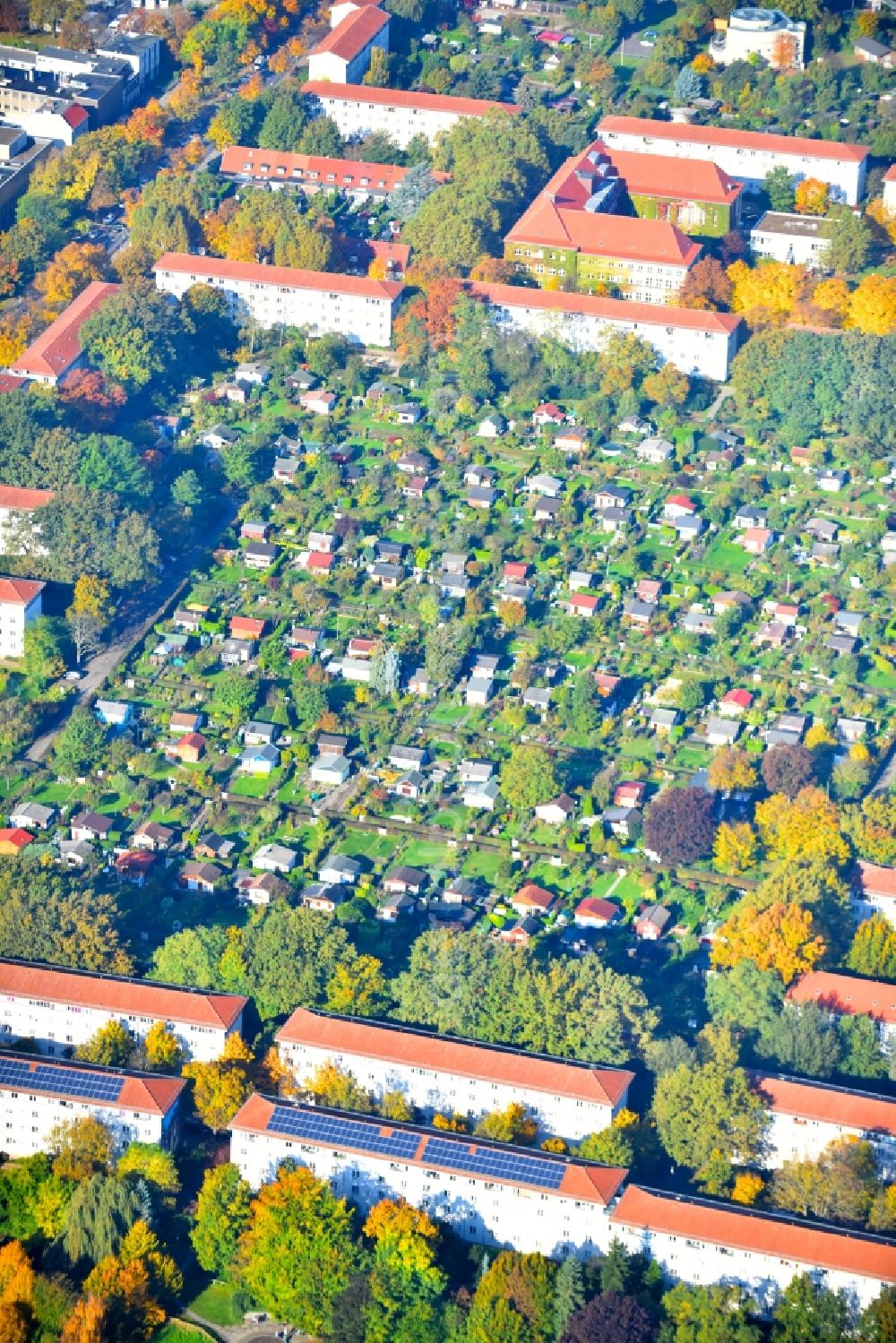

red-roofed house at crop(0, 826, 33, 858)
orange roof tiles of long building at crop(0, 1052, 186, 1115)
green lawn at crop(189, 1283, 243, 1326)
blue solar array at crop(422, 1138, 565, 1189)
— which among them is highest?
blue solar array at crop(422, 1138, 565, 1189)

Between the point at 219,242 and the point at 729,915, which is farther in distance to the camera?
the point at 219,242

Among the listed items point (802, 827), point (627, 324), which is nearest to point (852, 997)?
point (802, 827)

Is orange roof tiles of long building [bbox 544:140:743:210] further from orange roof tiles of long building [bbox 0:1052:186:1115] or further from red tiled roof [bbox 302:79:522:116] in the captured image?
orange roof tiles of long building [bbox 0:1052:186:1115]

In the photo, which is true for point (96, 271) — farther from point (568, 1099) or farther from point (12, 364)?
point (568, 1099)

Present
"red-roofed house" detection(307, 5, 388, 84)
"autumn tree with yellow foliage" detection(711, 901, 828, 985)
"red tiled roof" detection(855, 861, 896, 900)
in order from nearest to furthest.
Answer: "autumn tree with yellow foliage" detection(711, 901, 828, 985)
"red tiled roof" detection(855, 861, 896, 900)
"red-roofed house" detection(307, 5, 388, 84)

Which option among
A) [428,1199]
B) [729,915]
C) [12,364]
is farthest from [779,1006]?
[12,364]

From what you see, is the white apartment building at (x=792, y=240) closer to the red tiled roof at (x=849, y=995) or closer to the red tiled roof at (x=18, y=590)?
the red tiled roof at (x=18, y=590)

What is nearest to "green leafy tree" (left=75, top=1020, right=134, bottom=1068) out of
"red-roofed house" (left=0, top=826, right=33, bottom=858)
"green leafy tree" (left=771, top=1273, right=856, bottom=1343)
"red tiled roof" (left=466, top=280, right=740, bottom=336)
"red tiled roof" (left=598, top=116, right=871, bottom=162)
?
"red-roofed house" (left=0, top=826, right=33, bottom=858)
